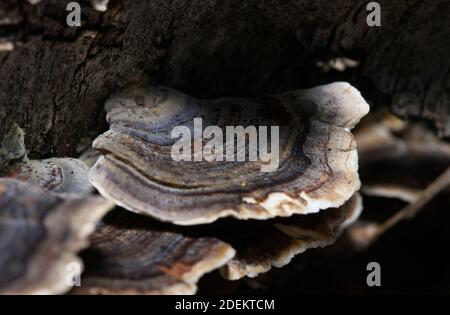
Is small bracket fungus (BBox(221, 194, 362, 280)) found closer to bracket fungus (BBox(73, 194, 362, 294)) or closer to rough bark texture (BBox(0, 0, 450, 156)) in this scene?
bracket fungus (BBox(73, 194, 362, 294))

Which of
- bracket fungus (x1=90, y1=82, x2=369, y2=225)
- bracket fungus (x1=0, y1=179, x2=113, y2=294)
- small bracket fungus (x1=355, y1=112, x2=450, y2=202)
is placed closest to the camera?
bracket fungus (x1=0, y1=179, x2=113, y2=294)

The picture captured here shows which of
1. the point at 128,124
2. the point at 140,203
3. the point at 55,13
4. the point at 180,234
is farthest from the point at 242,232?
the point at 55,13

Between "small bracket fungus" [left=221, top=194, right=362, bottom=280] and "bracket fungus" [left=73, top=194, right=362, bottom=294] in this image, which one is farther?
"small bracket fungus" [left=221, top=194, right=362, bottom=280]

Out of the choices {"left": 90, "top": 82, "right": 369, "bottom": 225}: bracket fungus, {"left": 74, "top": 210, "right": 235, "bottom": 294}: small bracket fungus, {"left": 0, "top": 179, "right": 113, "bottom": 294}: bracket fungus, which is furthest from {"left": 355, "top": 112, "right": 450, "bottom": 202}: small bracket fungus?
{"left": 0, "top": 179, "right": 113, "bottom": 294}: bracket fungus

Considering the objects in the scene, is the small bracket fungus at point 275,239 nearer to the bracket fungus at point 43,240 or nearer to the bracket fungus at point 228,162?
the bracket fungus at point 228,162

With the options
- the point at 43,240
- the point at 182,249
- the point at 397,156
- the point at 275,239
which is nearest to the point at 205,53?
the point at 275,239

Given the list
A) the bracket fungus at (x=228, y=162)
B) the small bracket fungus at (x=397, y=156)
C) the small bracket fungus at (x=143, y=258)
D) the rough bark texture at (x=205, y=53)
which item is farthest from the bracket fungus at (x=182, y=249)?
the small bracket fungus at (x=397, y=156)

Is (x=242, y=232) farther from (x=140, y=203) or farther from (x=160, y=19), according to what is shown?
(x=160, y=19)
